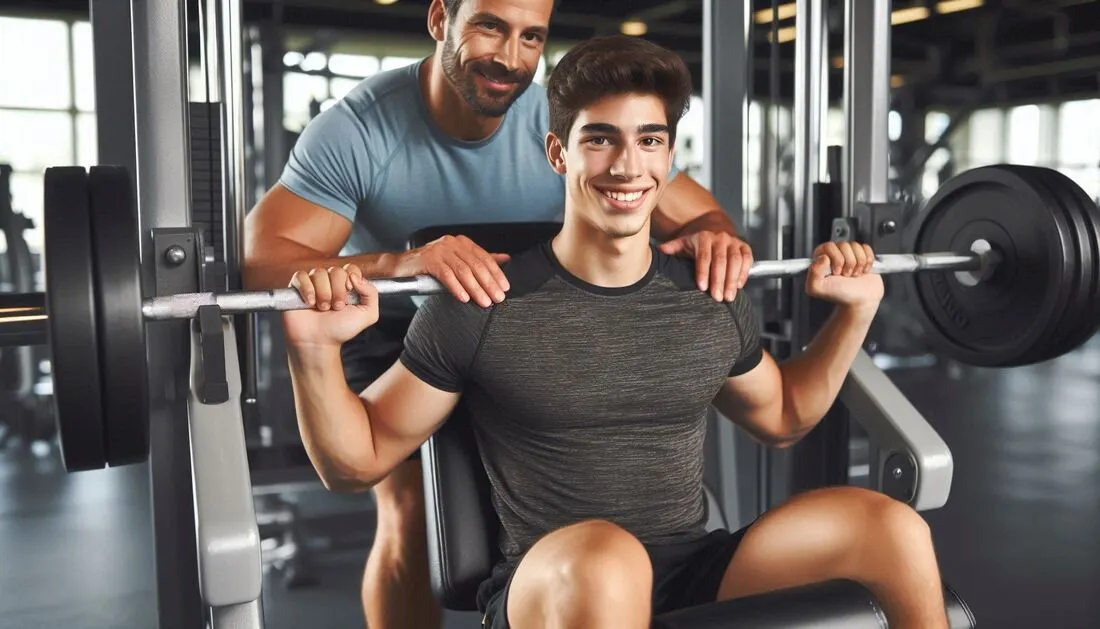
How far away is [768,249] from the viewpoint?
272 centimetres

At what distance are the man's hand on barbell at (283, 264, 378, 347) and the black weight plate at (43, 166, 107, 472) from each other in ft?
0.77

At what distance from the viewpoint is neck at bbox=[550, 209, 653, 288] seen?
144 centimetres

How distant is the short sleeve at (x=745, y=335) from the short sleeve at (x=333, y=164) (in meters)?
0.63

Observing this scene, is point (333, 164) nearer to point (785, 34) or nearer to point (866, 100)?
point (866, 100)

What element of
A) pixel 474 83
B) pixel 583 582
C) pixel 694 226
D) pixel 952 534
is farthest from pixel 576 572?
pixel 952 534

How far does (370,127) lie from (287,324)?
0.50m

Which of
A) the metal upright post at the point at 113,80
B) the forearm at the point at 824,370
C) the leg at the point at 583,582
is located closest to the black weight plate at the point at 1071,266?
the forearm at the point at 824,370

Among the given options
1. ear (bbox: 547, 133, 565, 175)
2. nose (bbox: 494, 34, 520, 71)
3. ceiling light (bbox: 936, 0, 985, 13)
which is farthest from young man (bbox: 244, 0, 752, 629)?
ceiling light (bbox: 936, 0, 985, 13)

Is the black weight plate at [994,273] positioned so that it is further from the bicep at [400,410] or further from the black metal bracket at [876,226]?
the bicep at [400,410]

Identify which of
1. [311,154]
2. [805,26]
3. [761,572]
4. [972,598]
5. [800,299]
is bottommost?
[972,598]

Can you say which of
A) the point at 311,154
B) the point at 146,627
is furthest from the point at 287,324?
the point at 146,627

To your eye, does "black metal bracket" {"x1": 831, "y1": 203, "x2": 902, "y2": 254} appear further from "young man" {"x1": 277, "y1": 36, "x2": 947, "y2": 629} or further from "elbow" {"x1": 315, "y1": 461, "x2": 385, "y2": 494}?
"elbow" {"x1": 315, "y1": 461, "x2": 385, "y2": 494}

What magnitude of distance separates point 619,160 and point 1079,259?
0.83 metres

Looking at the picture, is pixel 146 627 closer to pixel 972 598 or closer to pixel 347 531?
pixel 347 531
